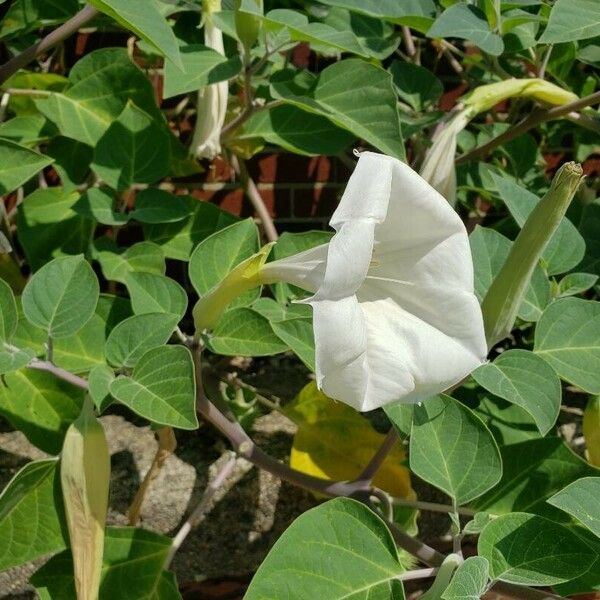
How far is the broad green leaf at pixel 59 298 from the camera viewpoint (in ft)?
3.24

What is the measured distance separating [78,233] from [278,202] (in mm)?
767

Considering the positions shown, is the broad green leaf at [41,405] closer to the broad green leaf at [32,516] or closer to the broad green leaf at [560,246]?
the broad green leaf at [32,516]

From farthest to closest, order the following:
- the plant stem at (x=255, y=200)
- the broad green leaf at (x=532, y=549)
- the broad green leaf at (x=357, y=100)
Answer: the plant stem at (x=255, y=200) → the broad green leaf at (x=357, y=100) → the broad green leaf at (x=532, y=549)

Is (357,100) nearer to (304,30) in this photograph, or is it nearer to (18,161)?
(304,30)

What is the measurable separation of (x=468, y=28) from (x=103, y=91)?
637 mm

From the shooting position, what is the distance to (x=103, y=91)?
1379 millimetres

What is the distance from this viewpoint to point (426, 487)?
1429 mm

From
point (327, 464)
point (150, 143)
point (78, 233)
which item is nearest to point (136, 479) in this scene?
point (327, 464)

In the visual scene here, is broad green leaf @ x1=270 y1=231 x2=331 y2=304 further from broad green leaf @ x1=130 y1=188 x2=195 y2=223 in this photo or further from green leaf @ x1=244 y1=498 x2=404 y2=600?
green leaf @ x1=244 y1=498 x2=404 y2=600

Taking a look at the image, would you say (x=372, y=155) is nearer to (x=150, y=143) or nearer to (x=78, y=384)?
(x=78, y=384)

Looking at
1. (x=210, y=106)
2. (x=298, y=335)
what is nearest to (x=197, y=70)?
(x=210, y=106)

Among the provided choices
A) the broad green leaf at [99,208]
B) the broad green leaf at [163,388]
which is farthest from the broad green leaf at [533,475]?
the broad green leaf at [99,208]

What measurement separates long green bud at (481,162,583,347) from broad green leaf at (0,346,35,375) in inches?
21.3

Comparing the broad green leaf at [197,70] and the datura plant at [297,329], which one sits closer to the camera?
the datura plant at [297,329]
